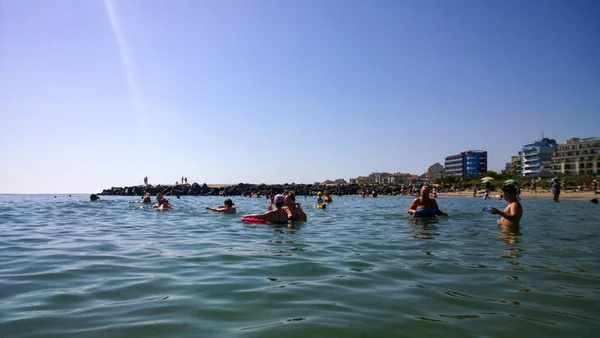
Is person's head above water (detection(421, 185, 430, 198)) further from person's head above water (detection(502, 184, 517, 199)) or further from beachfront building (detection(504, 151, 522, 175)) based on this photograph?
beachfront building (detection(504, 151, 522, 175))

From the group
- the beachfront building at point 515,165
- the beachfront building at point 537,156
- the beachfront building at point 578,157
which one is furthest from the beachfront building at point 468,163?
the beachfront building at point 578,157

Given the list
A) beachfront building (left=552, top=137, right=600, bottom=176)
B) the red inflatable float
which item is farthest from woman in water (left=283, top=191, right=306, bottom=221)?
beachfront building (left=552, top=137, right=600, bottom=176)

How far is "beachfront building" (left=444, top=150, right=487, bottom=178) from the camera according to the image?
135 meters

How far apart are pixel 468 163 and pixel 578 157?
161 feet

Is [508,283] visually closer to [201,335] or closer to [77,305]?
[201,335]

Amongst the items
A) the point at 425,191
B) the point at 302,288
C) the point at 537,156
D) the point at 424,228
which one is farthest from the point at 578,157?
the point at 302,288

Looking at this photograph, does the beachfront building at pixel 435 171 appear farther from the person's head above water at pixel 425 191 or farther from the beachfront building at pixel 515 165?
the person's head above water at pixel 425 191

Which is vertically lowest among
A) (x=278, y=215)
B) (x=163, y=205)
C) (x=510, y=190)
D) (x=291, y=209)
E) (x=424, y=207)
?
(x=163, y=205)

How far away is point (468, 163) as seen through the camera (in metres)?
138

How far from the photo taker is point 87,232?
34.8 feet

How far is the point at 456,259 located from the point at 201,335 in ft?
14.8

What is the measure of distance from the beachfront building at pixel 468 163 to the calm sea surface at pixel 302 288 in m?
134

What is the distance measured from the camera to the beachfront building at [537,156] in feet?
350

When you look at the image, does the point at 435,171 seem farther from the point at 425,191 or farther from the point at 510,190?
the point at 510,190
